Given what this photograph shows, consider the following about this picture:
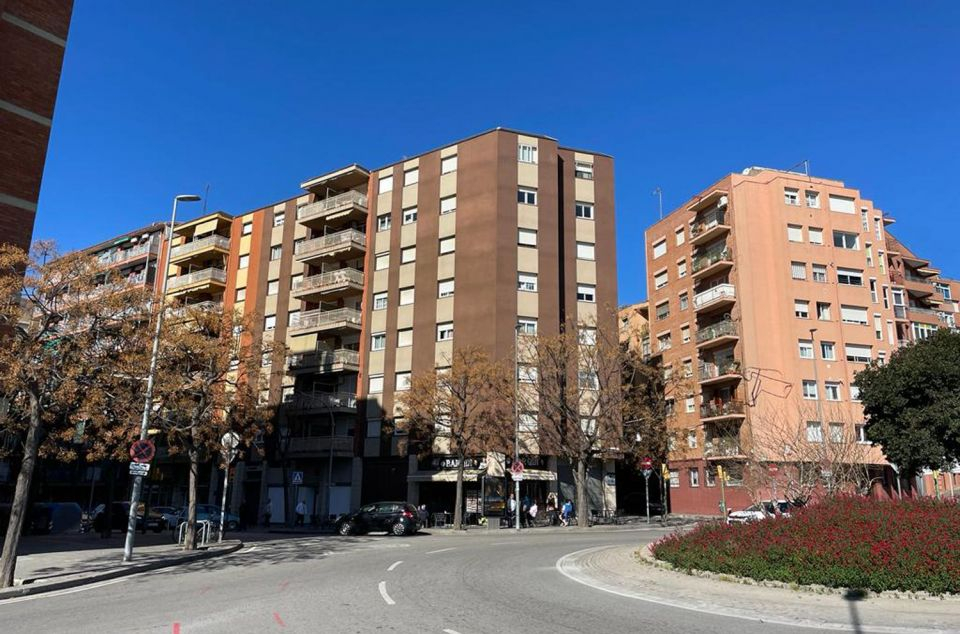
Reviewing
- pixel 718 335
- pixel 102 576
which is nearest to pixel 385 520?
pixel 102 576

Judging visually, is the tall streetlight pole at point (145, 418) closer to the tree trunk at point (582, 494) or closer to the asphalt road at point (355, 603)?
the asphalt road at point (355, 603)

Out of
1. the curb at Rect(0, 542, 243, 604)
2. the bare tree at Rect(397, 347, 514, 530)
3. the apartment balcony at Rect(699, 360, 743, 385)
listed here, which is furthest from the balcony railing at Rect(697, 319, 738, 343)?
the curb at Rect(0, 542, 243, 604)

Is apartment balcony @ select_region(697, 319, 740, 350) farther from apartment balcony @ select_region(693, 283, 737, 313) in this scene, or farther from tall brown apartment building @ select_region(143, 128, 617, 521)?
tall brown apartment building @ select_region(143, 128, 617, 521)

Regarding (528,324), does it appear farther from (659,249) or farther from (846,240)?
(846,240)

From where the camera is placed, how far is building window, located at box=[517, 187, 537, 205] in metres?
46.2

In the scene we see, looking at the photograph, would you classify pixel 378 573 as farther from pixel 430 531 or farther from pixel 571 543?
pixel 430 531

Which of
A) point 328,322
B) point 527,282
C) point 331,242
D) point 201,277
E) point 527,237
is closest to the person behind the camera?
point 527,282

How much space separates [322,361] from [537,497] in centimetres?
1685

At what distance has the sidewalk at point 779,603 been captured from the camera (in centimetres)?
934

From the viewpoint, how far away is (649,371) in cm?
3853

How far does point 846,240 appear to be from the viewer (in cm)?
5022

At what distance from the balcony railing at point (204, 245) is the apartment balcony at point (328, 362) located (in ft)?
49.1

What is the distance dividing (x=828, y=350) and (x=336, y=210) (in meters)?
34.5

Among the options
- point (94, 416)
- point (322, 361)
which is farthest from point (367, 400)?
point (94, 416)
